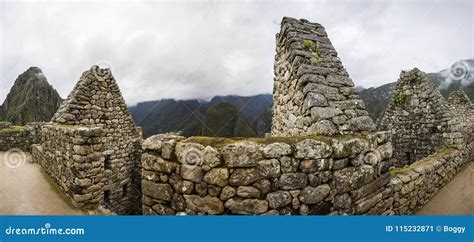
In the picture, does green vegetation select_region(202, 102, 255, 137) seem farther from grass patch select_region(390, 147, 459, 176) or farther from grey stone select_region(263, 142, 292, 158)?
grey stone select_region(263, 142, 292, 158)

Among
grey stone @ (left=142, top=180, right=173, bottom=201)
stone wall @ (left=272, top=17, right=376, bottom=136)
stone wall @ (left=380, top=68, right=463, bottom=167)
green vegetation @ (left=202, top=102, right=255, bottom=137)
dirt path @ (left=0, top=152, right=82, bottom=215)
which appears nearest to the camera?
grey stone @ (left=142, top=180, right=173, bottom=201)

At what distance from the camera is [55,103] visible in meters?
57.9

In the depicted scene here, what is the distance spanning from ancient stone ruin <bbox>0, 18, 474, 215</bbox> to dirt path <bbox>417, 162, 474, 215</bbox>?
0.80ft

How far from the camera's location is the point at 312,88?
15.2ft

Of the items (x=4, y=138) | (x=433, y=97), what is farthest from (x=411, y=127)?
(x=4, y=138)

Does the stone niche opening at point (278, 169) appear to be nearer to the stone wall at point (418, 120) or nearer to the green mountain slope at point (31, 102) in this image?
the stone wall at point (418, 120)

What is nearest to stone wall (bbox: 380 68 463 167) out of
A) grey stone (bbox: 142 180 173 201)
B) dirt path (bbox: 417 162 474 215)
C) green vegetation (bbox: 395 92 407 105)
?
green vegetation (bbox: 395 92 407 105)

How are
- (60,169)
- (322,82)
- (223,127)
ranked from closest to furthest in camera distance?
A: (322,82), (60,169), (223,127)

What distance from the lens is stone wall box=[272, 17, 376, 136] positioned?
4395 mm

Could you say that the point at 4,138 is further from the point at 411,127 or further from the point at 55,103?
the point at 55,103

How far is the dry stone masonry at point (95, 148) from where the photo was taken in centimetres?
633

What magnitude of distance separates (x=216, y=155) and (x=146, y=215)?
4.58 ft

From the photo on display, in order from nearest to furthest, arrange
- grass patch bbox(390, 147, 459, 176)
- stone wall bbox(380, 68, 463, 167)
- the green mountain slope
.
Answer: grass patch bbox(390, 147, 459, 176) < stone wall bbox(380, 68, 463, 167) < the green mountain slope

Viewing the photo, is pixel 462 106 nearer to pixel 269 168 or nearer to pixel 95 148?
pixel 269 168
